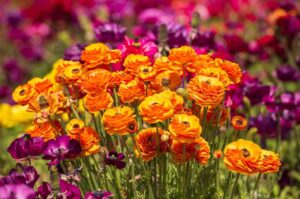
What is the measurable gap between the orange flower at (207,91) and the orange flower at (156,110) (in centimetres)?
10

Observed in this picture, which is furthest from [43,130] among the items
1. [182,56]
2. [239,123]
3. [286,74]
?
[286,74]

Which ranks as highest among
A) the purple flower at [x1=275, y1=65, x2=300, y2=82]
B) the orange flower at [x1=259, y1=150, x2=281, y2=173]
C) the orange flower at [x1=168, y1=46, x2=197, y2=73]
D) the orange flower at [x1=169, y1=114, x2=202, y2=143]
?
the orange flower at [x1=168, y1=46, x2=197, y2=73]

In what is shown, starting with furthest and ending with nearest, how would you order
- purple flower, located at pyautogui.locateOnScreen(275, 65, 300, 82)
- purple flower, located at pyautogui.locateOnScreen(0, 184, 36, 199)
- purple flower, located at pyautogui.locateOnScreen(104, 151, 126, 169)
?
purple flower, located at pyautogui.locateOnScreen(275, 65, 300, 82)
purple flower, located at pyautogui.locateOnScreen(104, 151, 126, 169)
purple flower, located at pyautogui.locateOnScreen(0, 184, 36, 199)

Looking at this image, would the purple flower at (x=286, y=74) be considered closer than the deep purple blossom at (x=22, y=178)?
No

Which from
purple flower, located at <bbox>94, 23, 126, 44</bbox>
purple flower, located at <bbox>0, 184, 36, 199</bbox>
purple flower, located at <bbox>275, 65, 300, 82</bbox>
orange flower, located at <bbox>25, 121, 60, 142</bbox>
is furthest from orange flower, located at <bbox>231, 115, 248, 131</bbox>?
purple flower, located at <bbox>275, 65, 300, 82</bbox>

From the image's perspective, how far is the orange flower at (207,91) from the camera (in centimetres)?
155

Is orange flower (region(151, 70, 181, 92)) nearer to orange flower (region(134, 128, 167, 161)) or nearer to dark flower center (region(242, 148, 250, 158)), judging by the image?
orange flower (region(134, 128, 167, 161))

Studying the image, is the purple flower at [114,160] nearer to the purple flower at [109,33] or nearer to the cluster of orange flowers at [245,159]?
the cluster of orange flowers at [245,159]

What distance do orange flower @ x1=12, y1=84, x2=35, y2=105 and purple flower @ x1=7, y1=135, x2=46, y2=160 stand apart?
0.12 meters

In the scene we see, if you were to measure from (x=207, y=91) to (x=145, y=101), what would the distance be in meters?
0.18

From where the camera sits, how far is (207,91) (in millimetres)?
1553

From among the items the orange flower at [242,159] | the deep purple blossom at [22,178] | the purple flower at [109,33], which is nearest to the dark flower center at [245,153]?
the orange flower at [242,159]

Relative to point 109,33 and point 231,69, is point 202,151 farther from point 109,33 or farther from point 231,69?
point 109,33

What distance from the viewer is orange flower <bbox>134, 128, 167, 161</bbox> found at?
163 cm
